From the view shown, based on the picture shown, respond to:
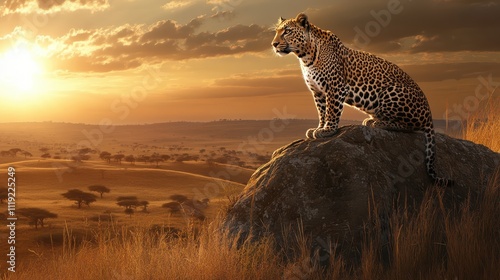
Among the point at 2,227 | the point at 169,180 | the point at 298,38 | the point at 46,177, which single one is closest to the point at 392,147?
the point at 298,38

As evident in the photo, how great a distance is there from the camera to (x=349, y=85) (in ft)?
28.0

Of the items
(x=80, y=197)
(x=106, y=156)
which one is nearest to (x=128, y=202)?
(x=80, y=197)

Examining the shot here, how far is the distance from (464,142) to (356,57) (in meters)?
2.54

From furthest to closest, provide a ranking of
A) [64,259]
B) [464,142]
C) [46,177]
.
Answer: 1. [46,177]
2. [464,142]
3. [64,259]

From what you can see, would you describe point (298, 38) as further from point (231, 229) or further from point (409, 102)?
point (231, 229)

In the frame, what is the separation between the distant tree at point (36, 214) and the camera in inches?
1071

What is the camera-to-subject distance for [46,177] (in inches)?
1684

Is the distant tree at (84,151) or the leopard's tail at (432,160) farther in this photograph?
the distant tree at (84,151)

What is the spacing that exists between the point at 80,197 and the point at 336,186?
3033 centimetres

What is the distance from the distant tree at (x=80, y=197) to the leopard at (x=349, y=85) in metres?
27.9

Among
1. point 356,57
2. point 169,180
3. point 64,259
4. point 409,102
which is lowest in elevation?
point 169,180

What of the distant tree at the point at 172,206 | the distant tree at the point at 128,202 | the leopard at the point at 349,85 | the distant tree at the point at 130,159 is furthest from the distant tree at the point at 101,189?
the leopard at the point at 349,85

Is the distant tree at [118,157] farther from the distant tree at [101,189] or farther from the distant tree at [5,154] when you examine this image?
the distant tree at [101,189]

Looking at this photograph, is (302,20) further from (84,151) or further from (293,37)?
(84,151)
